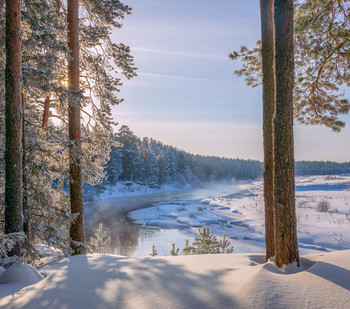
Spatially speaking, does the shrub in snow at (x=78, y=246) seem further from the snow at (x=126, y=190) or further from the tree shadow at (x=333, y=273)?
the snow at (x=126, y=190)

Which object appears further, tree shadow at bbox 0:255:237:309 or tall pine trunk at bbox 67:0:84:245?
tall pine trunk at bbox 67:0:84:245

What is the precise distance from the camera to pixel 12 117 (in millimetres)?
4773

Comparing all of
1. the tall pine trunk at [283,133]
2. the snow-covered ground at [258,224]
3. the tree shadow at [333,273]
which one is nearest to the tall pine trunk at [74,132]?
the tall pine trunk at [283,133]

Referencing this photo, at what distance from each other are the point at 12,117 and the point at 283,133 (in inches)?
196

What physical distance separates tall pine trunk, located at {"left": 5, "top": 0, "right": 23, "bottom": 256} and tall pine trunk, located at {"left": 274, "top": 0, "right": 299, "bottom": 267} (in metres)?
Answer: 4.78

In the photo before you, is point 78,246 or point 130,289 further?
point 78,246

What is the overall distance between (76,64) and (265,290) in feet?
22.7

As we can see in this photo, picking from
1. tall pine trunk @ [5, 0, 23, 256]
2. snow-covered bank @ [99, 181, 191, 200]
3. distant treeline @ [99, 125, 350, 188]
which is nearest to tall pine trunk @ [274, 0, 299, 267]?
tall pine trunk @ [5, 0, 23, 256]

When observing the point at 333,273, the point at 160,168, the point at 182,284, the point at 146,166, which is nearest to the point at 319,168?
the point at 160,168

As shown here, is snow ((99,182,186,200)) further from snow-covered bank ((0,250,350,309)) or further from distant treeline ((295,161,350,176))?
distant treeline ((295,161,350,176))

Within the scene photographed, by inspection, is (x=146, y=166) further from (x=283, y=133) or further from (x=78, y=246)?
(x=283, y=133)

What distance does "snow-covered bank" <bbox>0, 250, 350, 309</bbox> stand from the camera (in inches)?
93.2

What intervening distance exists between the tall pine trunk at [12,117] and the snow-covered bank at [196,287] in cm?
176

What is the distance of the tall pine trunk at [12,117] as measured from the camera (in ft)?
15.5
